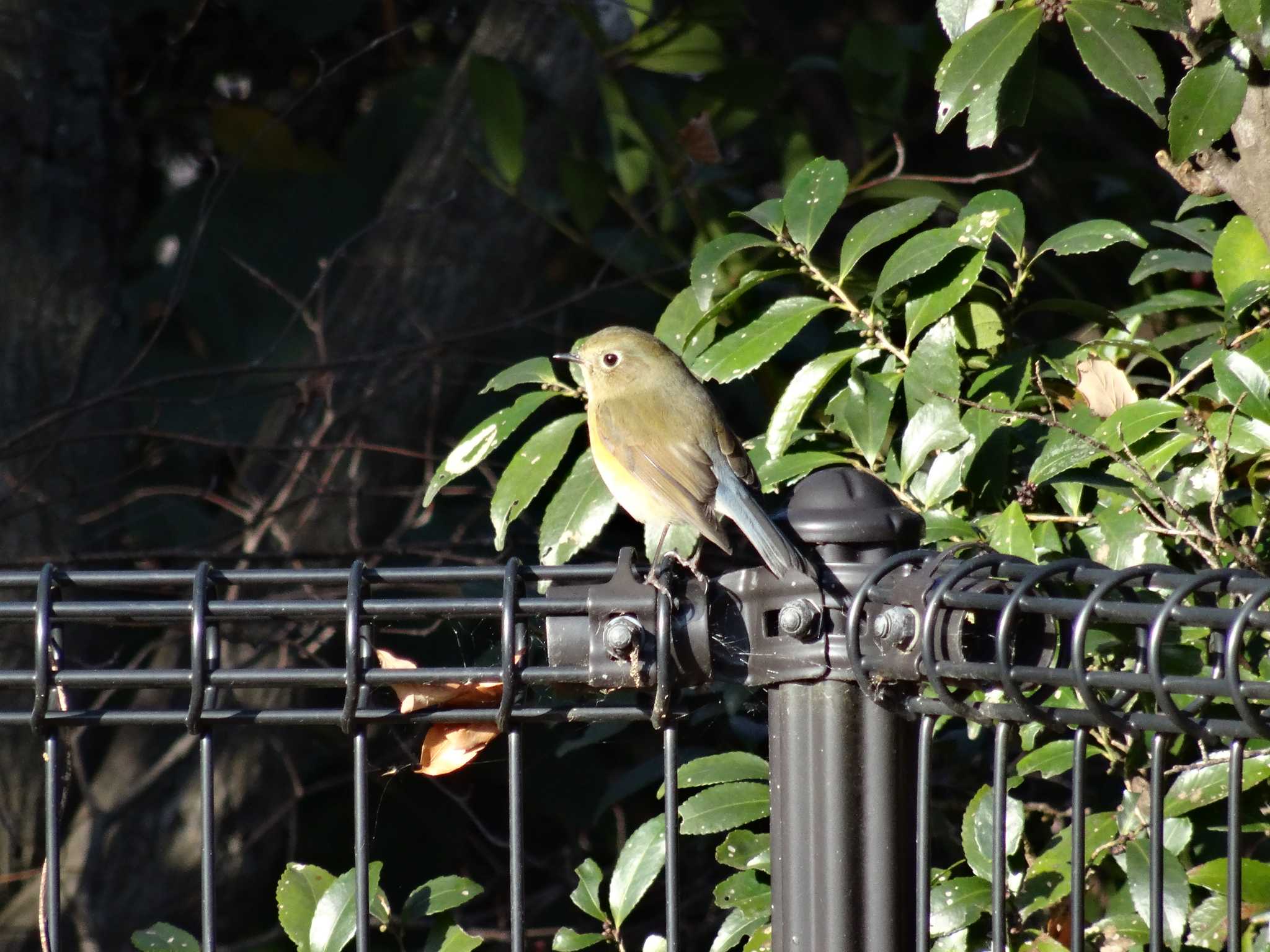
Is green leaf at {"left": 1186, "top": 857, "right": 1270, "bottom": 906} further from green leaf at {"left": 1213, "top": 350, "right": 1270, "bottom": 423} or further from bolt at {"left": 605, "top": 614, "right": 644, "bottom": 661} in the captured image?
bolt at {"left": 605, "top": 614, "right": 644, "bottom": 661}

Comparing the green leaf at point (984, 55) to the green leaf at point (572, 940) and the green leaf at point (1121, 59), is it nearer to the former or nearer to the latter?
the green leaf at point (1121, 59)

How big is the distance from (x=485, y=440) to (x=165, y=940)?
0.92 meters

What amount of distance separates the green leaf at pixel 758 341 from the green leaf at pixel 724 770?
549 millimetres

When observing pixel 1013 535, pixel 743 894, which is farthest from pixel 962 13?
pixel 743 894

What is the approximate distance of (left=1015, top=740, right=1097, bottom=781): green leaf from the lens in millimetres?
2043

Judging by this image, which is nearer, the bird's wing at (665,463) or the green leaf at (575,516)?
the green leaf at (575,516)

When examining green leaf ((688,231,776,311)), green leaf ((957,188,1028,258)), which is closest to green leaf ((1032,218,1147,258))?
green leaf ((957,188,1028,258))

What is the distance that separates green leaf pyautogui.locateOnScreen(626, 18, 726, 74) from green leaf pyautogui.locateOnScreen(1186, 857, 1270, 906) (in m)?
2.62

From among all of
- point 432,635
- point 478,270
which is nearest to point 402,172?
point 478,270

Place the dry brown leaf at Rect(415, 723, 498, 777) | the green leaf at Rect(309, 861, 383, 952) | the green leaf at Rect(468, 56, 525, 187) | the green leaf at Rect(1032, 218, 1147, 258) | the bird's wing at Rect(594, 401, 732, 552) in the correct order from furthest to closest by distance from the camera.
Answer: the green leaf at Rect(468, 56, 525, 187) → the bird's wing at Rect(594, 401, 732, 552) → the green leaf at Rect(1032, 218, 1147, 258) → the green leaf at Rect(309, 861, 383, 952) → the dry brown leaf at Rect(415, 723, 498, 777)

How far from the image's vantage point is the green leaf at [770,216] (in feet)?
7.48

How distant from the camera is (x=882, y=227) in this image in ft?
7.30

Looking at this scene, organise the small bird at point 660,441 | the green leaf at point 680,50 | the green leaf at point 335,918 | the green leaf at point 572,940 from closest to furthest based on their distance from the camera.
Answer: the green leaf at point 335,918 → the green leaf at point 572,940 → the small bird at point 660,441 → the green leaf at point 680,50

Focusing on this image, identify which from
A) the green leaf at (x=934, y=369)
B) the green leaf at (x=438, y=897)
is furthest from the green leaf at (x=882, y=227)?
the green leaf at (x=438, y=897)
